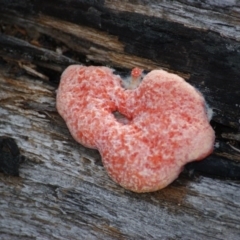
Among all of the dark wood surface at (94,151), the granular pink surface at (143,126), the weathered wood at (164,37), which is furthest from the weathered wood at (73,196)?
the weathered wood at (164,37)

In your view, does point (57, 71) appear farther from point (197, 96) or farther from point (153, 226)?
point (153, 226)

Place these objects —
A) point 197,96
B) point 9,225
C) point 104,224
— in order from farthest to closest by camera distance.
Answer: point 9,225, point 104,224, point 197,96

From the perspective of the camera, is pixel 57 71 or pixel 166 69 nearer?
pixel 166 69

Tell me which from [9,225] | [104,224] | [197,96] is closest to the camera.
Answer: [197,96]

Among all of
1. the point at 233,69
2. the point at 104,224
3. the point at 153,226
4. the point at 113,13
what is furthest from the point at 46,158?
the point at 233,69

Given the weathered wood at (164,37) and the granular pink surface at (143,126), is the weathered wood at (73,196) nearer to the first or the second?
the granular pink surface at (143,126)

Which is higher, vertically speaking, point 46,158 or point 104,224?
point 46,158
